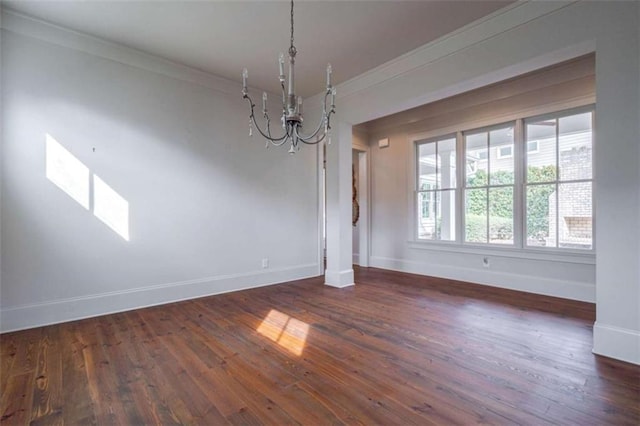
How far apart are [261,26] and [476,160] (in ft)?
12.0

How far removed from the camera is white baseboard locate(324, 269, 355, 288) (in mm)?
4406

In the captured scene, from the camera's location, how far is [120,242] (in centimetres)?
333

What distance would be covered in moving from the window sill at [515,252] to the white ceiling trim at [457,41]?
2.77 metres

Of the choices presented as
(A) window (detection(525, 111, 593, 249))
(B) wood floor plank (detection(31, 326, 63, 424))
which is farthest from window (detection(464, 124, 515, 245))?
(B) wood floor plank (detection(31, 326, 63, 424))

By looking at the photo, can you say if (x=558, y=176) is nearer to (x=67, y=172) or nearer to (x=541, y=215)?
(x=541, y=215)

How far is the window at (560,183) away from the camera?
12.3ft

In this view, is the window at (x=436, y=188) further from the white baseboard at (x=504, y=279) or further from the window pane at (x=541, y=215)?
the window pane at (x=541, y=215)

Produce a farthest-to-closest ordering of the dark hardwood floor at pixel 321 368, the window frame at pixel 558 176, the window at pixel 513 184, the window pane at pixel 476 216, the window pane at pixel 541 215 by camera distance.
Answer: the window pane at pixel 476 216 < the window pane at pixel 541 215 < the window at pixel 513 184 < the window frame at pixel 558 176 < the dark hardwood floor at pixel 321 368

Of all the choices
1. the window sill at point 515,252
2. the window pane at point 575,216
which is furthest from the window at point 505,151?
the window sill at point 515,252

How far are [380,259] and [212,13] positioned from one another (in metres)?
4.71

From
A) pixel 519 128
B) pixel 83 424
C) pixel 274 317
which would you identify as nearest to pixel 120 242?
pixel 274 317

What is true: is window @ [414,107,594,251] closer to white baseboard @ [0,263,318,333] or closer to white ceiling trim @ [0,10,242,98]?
white baseboard @ [0,263,318,333]

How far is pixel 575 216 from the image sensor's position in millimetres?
3805

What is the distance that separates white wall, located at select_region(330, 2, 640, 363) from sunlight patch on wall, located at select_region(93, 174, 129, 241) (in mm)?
3200
